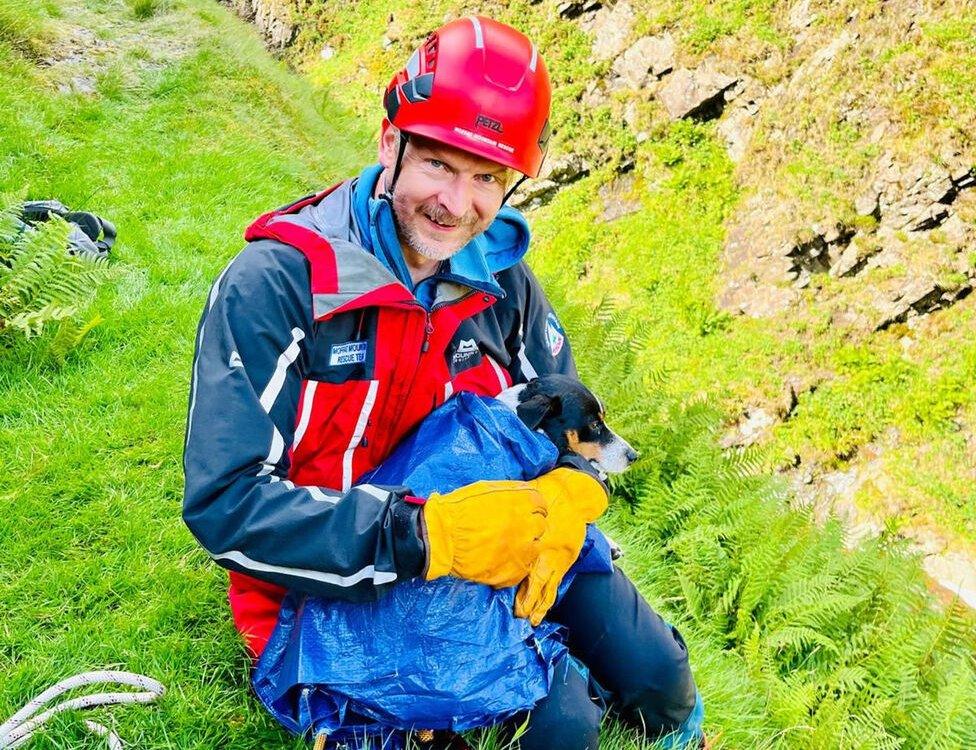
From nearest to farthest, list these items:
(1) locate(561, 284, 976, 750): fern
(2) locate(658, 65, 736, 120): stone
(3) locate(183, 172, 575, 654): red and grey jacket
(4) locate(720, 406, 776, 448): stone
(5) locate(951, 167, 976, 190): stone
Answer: (3) locate(183, 172, 575, 654): red and grey jacket < (1) locate(561, 284, 976, 750): fern < (4) locate(720, 406, 776, 448): stone < (5) locate(951, 167, 976, 190): stone < (2) locate(658, 65, 736, 120): stone

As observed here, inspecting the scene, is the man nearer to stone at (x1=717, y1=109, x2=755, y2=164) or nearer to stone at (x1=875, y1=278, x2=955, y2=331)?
stone at (x1=875, y1=278, x2=955, y2=331)

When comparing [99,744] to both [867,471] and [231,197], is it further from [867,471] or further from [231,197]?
[867,471]

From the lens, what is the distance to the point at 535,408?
9.02ft

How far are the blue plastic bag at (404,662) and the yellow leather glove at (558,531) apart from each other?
0.21ft

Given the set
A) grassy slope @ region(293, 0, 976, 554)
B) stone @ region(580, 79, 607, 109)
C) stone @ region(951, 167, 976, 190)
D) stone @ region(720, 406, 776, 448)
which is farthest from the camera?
stone @ region(580, 79, 607, 109)

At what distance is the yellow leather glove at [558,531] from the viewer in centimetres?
219

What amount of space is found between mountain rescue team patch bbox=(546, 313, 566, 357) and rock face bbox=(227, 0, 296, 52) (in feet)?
57.7

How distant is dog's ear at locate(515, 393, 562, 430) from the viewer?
274cm

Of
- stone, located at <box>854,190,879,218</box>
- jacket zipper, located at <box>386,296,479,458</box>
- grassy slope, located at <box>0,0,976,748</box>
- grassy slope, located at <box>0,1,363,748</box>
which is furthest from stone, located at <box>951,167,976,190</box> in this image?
jacket zipper, located at <box>386,296,479,458</box>

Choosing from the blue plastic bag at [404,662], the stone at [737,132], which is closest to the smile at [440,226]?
the blue plastic bag at [404,662]

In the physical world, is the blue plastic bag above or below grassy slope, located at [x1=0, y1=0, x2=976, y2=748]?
above

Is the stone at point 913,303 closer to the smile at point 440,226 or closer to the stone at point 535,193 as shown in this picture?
the stone at point 535,193

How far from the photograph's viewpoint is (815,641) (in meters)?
4.71

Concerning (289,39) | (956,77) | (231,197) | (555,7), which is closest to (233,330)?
(231,197)
